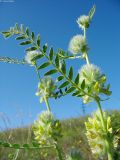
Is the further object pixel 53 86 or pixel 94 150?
pixel 53 86

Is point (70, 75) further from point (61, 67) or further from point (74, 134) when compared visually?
point (74, 134)

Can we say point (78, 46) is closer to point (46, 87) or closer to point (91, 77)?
point (91, 77)

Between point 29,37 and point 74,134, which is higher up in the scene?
point 74,134

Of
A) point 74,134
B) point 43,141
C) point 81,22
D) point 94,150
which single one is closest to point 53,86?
point 43,141

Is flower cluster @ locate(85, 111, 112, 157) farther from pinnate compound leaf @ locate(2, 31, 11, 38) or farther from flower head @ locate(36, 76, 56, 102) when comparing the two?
flower head @ locate(36, 76, 56, 102)

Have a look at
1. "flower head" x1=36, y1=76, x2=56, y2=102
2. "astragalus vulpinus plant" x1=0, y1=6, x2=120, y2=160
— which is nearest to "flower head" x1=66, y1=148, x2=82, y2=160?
"astragalus vulpinus plant" x1=0, y1=6, x2=120, y2=160

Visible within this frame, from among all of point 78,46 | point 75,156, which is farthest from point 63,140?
point 78,46

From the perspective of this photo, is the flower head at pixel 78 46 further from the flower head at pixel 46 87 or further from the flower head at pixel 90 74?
the flower head at pixel 46 87
